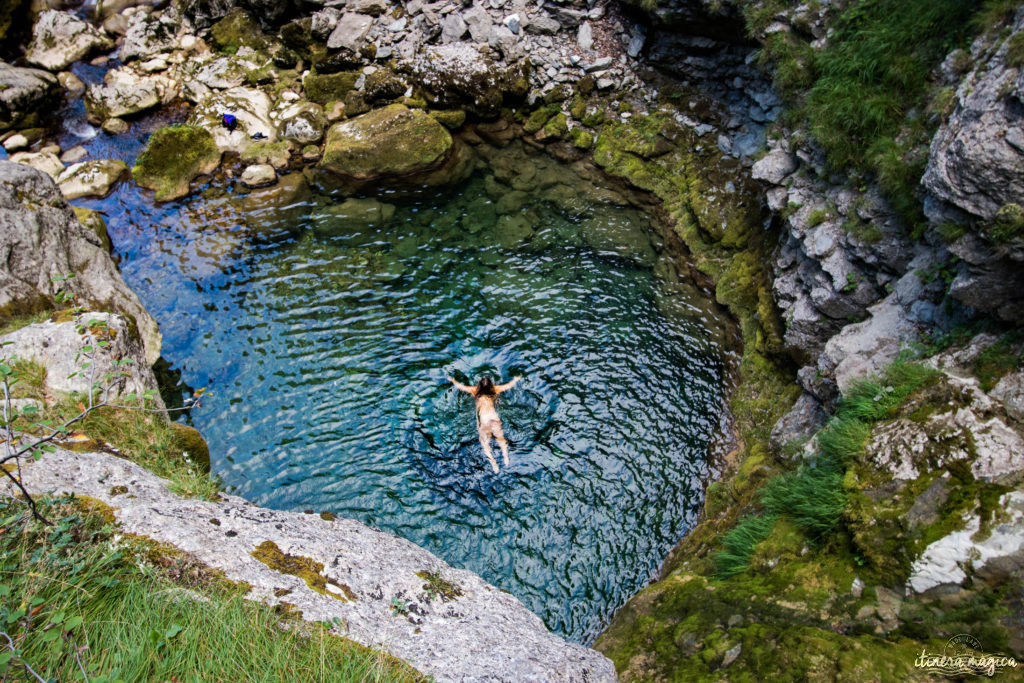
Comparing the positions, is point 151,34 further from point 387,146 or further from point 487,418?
point 487,418

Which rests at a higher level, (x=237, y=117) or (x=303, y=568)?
(x=303, y=568)

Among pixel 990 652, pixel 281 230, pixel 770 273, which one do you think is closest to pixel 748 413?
pixel 770 273

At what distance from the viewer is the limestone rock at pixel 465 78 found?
18734 mm

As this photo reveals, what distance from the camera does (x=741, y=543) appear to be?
841 cm

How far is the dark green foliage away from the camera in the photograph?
26.9 ft

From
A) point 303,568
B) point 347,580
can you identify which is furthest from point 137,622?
point 347,580

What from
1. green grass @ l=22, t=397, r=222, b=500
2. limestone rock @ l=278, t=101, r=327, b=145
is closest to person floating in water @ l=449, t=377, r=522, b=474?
green grass @ l=22, t=397, r=222, b=500

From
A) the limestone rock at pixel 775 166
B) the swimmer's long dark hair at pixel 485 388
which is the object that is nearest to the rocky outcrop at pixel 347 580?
the swimmer's long dark hair at pixel 485 388

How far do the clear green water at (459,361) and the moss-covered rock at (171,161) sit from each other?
23.9 inches

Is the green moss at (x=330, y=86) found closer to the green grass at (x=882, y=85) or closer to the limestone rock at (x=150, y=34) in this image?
the limestone rock at (x=150, y=34)

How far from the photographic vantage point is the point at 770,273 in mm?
13578

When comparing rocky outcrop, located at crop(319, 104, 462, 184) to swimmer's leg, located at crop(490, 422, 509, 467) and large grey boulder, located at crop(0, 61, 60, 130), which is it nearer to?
swimmer's leg, located at crop(490, 422, 509, 467)

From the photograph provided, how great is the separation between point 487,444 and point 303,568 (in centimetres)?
480

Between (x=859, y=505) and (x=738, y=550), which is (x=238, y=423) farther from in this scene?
(x=859, y=505)
